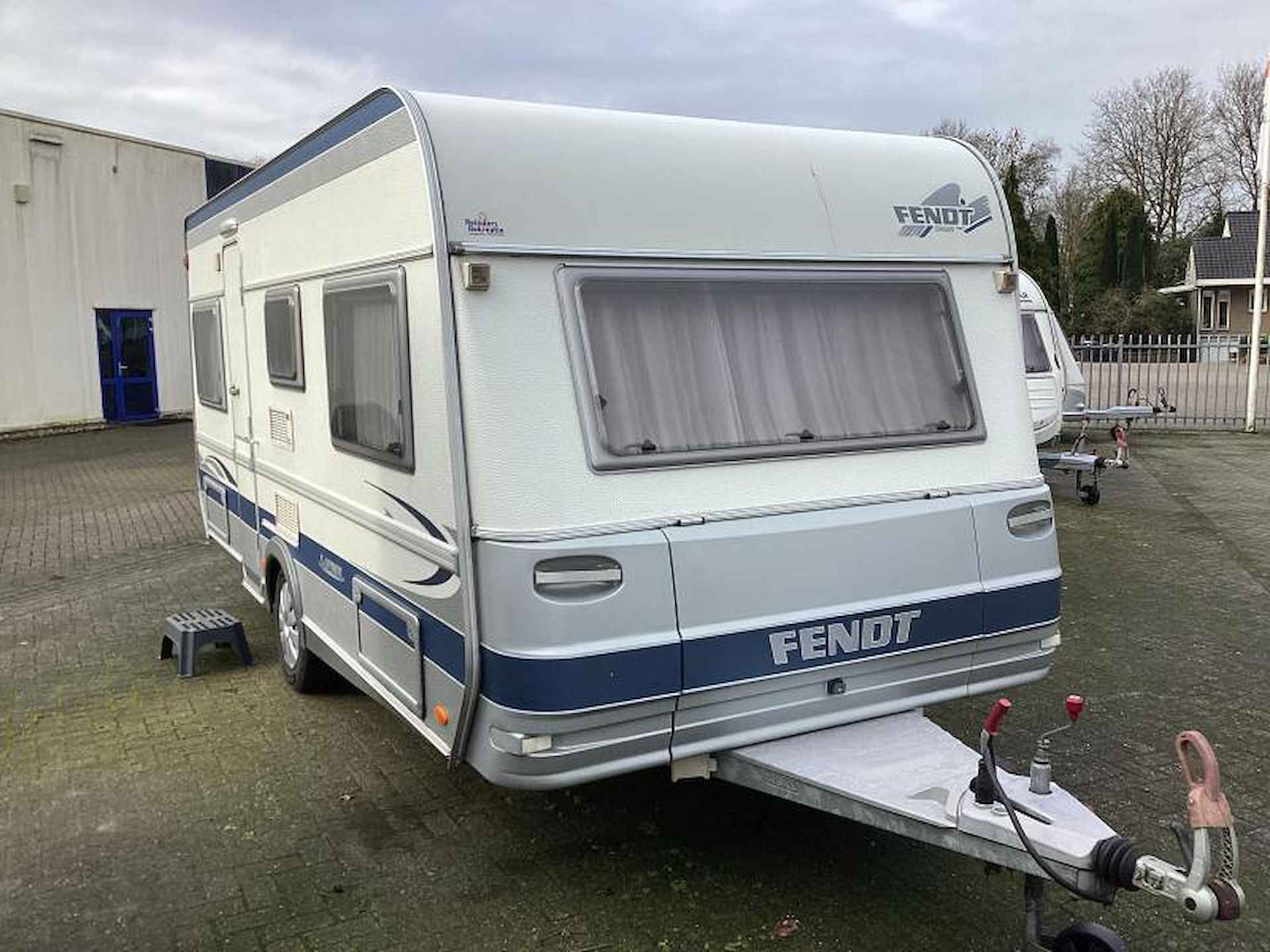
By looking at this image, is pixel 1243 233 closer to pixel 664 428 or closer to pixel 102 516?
pixel 102 516

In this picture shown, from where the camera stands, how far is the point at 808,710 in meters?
3.82

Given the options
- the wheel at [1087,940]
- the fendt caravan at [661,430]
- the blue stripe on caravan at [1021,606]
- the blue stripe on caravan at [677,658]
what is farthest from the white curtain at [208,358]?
the wheel at [1087,940]

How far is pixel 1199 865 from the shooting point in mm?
2668

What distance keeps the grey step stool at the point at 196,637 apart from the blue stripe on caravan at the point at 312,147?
7.81ft

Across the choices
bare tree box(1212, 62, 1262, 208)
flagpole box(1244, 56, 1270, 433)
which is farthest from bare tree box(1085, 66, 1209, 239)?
flagpole box(1244, 56, 1270, 433)

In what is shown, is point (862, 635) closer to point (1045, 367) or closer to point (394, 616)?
point (394, 616)

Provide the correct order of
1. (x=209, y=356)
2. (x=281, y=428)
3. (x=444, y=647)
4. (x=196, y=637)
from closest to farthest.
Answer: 1. (x=444, y=647)
2. (x=281, y=428)
3. (x=196, y=637)
4. (x=209, y=356)

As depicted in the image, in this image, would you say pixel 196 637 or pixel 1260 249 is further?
pixel 1260 249

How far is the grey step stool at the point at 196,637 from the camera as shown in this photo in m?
6.20

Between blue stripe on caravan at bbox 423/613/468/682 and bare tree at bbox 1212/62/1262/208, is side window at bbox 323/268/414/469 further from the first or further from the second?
bare tree at bbox 1212/62/1262/208

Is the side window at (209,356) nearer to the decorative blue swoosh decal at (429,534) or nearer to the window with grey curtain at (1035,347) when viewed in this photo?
the decorative blue swoosh decal at (429,534)

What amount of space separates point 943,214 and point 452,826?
3056mm

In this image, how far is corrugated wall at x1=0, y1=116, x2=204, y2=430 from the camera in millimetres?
18719

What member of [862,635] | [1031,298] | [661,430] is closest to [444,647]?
[661,430]
